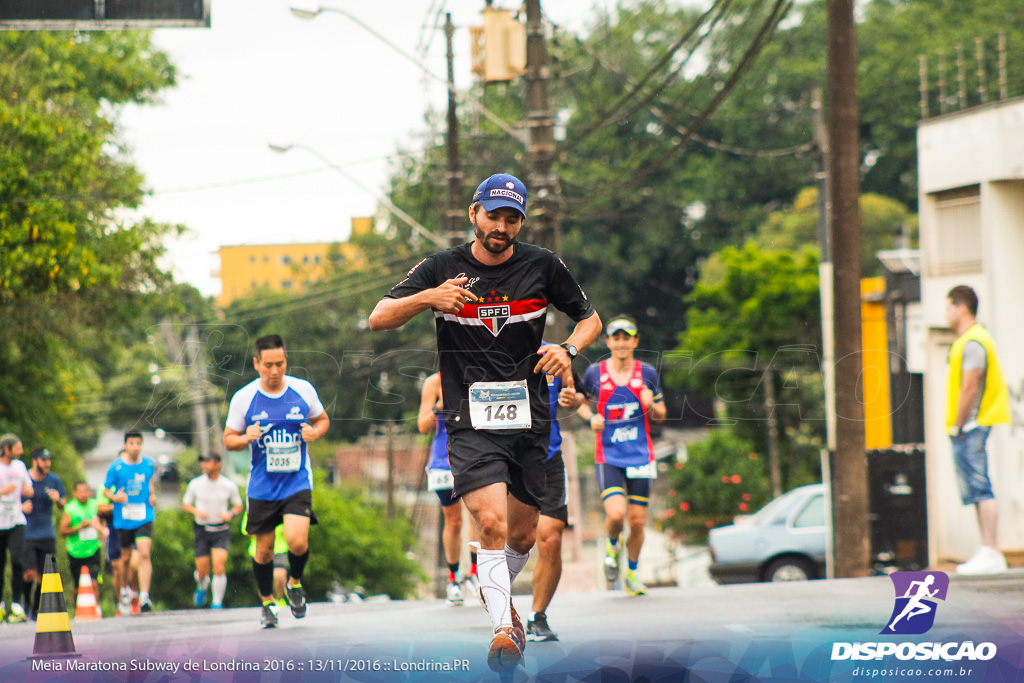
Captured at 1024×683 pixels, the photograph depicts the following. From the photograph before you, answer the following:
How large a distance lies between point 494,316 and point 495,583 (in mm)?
1273

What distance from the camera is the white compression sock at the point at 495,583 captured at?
5.72 metres

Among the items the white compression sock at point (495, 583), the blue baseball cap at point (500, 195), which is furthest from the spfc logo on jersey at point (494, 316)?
the white compression sock at point (495, 583)

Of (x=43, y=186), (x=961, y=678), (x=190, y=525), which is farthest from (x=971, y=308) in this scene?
(x=190, y=525)

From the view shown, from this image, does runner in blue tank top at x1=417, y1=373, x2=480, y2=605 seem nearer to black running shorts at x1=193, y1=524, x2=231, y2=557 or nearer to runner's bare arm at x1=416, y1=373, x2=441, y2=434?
runner's bare arm at x1=416, y1=373, x2=441, y2=434

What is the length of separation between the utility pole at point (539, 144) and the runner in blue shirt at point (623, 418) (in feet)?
19.6

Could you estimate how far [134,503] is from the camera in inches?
546

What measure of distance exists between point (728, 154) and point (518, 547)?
51.0 m

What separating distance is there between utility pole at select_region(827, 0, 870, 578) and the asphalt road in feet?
7.16

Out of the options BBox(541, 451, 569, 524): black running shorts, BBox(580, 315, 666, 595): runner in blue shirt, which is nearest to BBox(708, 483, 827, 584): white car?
BBox(580, 315, 666, 595): runner in blue shirt

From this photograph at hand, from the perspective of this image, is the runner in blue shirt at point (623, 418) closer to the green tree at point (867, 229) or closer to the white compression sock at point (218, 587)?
the white compression sock at point (218, 587)

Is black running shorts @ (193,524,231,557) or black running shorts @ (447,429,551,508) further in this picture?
black running shorts @ (193,524,231,557)

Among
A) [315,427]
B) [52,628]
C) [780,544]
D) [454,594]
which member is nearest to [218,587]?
[454,594]

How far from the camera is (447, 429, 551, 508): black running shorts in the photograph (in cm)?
582

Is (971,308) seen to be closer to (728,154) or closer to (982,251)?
(982,251)
